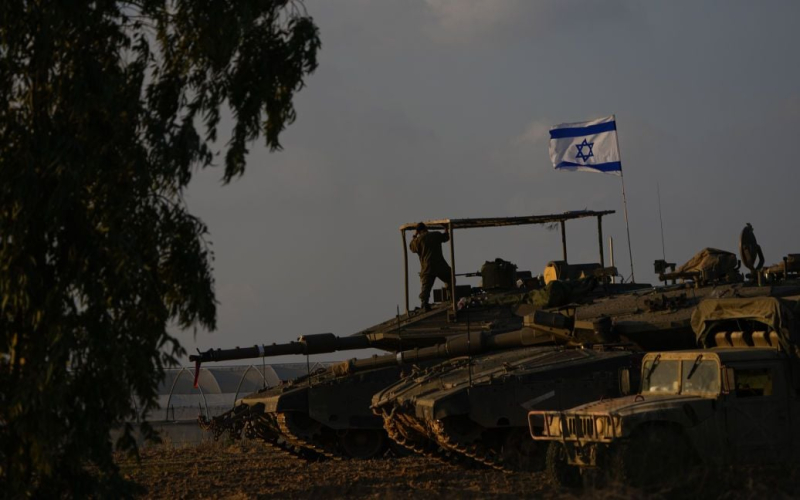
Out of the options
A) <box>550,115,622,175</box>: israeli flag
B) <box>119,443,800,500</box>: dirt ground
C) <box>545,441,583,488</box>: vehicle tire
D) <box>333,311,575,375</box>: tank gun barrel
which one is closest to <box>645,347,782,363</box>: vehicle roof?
<box>119,443,800,500</box>: dirt ground

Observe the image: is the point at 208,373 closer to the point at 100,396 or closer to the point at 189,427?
the point at 189,427

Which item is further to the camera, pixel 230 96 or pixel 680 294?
pixel 680 294

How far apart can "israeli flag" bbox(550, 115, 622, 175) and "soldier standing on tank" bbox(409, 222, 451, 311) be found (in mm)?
4427

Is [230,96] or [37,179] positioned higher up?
[230,96]

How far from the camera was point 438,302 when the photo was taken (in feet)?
77.2

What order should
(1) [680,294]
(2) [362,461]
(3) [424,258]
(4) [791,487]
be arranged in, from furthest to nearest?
1. (3) [424,258]
2. (2) [362,461]
3. (1) [680,294]
4. (4) [791,487]

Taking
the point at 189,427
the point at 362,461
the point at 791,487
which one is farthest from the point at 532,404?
the point at 189,427

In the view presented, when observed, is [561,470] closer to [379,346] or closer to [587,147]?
[379,346]

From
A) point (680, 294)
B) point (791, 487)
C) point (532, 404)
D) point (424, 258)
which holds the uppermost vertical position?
point (424, 258)

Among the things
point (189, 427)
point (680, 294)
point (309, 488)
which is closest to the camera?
point (309, 488)

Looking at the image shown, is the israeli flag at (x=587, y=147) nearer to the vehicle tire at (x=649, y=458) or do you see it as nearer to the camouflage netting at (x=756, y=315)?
Answer: the camouflage netting at (x=756, y=315)

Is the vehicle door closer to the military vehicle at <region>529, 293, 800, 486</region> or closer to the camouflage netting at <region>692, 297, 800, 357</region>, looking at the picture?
the military vehicle at <region>529, 293, 800, 486</region>

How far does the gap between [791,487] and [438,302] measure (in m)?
11.5

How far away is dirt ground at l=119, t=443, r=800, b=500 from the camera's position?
1216 cm
